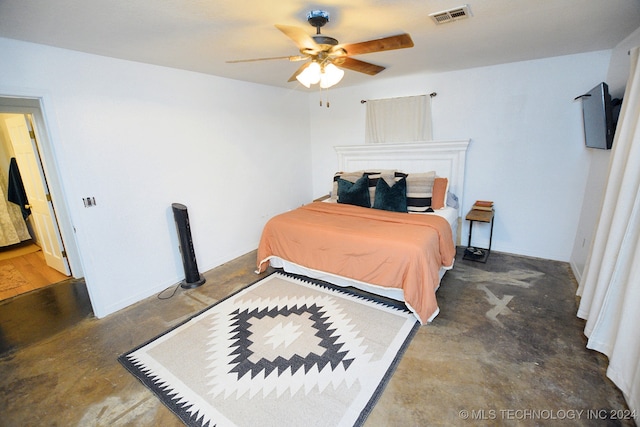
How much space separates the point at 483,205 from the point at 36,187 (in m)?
5.83

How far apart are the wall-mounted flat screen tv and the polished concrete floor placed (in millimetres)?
1503

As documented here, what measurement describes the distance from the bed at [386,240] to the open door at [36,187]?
2.66 metres

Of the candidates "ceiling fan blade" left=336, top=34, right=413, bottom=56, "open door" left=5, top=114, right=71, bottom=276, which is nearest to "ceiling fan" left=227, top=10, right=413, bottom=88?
"ceiling fan blade" left=336, top=34, right=413, bottom=56

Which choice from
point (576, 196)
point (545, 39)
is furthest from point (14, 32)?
point (576, 196)

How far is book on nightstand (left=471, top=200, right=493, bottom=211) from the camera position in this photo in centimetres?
361

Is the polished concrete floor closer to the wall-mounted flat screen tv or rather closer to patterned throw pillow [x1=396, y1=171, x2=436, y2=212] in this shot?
patterned throw pillow [x1=396, y1=171, x2=436, y2=212]

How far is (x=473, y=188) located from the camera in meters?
3.89

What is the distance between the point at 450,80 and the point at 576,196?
2124 mm

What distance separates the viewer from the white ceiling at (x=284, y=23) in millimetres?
1751

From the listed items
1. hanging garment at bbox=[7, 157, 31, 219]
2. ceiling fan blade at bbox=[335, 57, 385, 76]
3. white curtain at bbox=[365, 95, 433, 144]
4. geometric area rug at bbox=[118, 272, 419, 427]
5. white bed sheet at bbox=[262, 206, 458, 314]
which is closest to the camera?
geometric area rug at bbox=[118, 272, 419, 427]

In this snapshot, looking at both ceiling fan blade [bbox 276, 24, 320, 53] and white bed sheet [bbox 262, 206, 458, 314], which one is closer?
ceiling fan blade [bbox 276, 24, 320, 53]

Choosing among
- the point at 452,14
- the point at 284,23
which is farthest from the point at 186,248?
the point at 452,14

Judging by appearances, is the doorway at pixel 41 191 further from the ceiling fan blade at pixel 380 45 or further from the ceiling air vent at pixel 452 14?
the ceiling air vent at pixel 452 14

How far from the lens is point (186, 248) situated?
317 centimetres
